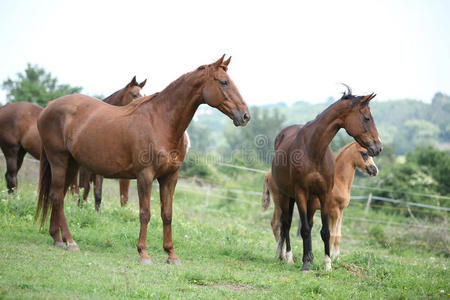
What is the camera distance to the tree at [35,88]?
2364 centimetres

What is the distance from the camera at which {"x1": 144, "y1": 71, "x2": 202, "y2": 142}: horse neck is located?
5.96 meters

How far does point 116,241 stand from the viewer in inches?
280

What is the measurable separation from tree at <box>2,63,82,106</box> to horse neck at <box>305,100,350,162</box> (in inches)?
779

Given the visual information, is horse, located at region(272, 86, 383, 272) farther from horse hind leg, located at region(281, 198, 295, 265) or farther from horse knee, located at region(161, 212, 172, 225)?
horse knee, located at region(161, 212, 172, 225)

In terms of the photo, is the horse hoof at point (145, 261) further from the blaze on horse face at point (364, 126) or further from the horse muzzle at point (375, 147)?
the horse muzzle at point (375, 147)

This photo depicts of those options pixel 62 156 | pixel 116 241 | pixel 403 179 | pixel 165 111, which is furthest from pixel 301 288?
pixel 403 179

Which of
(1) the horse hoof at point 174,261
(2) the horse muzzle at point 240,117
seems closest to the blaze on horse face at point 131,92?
(2) the horse muzzle at point 240,117

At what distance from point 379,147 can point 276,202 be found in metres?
2.35

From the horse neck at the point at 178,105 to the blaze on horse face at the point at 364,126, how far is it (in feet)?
7.03

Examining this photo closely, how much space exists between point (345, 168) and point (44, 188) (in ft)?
17.4

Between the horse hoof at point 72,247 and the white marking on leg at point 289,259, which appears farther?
the white marking on leg at point 289,259

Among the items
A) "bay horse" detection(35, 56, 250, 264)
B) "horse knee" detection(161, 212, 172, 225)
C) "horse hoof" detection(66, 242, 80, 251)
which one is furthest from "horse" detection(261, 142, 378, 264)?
"horse hoof" detection(66, 242, 80, 251)

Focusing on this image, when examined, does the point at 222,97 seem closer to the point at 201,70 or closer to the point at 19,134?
the point at 201,70

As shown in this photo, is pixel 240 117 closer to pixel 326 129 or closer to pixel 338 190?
pixel 326 129
